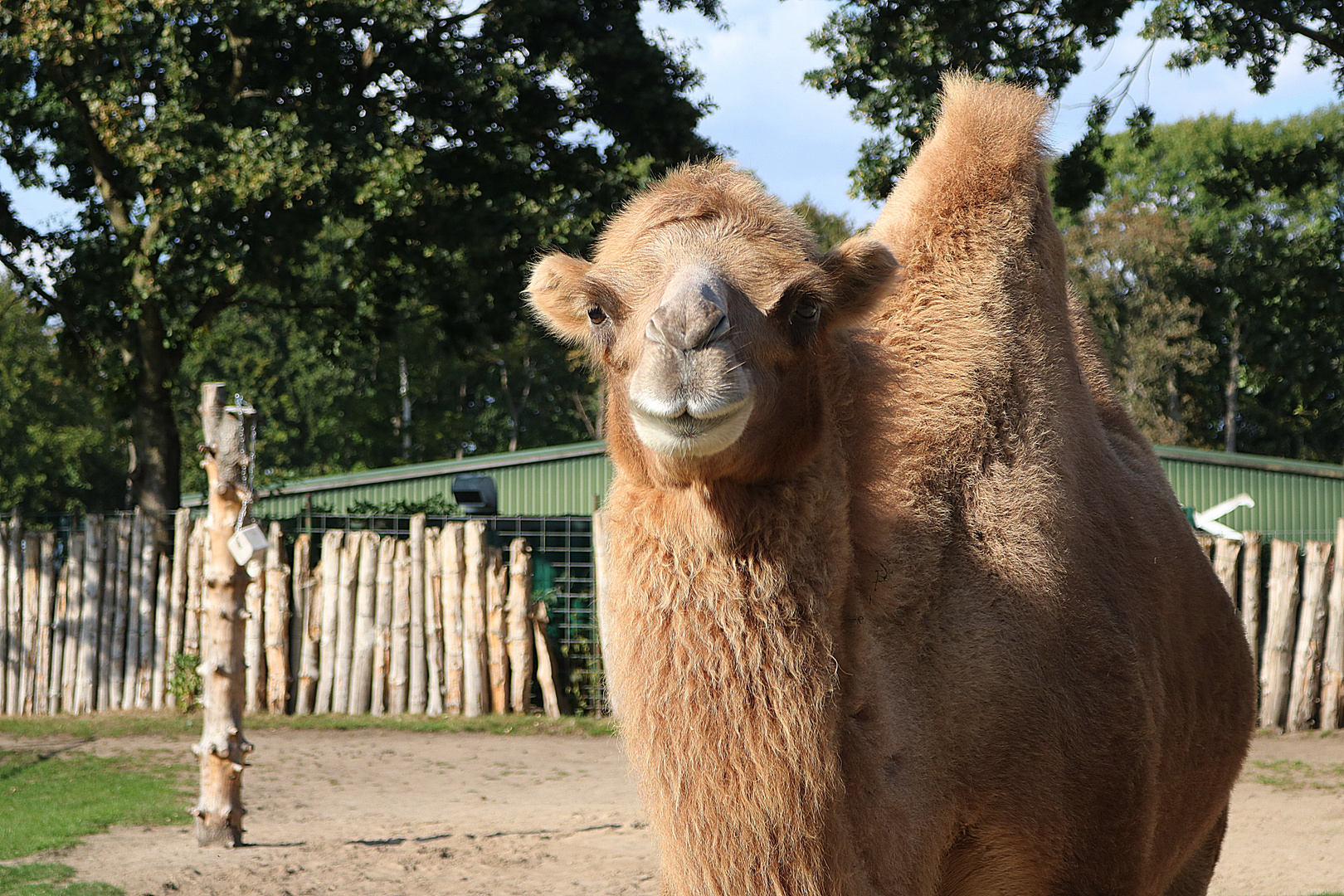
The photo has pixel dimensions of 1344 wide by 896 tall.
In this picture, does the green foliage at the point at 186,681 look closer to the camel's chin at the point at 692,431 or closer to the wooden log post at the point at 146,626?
the wooden log post at the point at 146,626

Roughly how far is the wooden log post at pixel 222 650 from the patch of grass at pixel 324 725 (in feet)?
17.2

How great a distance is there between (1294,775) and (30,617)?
1435 cm

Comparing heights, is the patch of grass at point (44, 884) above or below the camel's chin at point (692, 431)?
below

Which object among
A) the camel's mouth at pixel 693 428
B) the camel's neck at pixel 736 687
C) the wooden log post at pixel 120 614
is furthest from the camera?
the wooden log post at pixel 120 614

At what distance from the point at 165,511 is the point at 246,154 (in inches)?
201

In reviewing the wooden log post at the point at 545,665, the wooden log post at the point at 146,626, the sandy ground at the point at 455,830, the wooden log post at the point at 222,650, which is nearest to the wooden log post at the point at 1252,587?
the sandy ground at the point at 455,830

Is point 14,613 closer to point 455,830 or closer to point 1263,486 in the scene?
point 455,830

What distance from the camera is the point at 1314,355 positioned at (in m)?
20.5

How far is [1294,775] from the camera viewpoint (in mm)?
11141

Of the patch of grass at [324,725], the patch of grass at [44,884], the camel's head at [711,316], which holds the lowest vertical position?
the patch of grass at [324,725]

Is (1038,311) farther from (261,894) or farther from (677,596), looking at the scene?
(261,894)

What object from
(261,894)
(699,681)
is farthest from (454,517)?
(699,681)

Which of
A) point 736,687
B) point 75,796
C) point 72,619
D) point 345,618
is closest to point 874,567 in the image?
point 736,687

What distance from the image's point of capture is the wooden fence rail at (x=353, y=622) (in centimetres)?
1328
